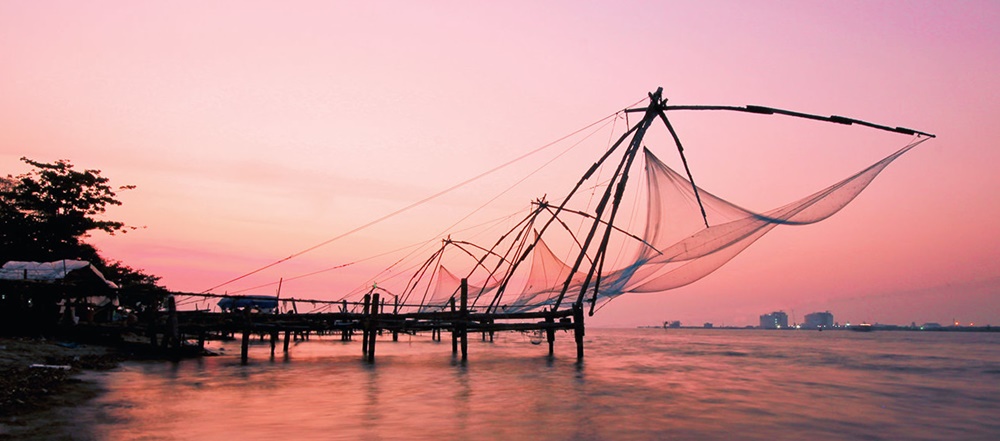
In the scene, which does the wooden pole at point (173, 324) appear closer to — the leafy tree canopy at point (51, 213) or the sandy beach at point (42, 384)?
the sandy beach at point (42, 384)

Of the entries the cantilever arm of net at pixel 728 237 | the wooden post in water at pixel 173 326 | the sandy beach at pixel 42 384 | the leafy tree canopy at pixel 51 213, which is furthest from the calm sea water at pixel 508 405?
the leafy tree canopy at pixel 51 213

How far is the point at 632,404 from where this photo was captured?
11.1 m

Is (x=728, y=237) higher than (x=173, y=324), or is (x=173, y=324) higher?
(x=728, y=237)

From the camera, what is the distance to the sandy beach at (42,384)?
6.96 metres

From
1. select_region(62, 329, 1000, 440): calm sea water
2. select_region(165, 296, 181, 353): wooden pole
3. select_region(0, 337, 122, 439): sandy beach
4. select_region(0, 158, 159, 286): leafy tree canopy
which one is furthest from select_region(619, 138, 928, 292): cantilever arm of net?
select_region(0, 158, 159, 286): leafy tree canopy

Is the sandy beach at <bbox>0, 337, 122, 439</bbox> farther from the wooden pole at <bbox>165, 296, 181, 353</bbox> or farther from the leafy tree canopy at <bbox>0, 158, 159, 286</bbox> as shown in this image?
the leafy tree canopy at <bbox>0, 158, 159, 286</bbox>

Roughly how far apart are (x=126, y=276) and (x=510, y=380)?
24267 millimetres

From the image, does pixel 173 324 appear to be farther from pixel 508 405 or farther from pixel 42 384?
pixel 508 405

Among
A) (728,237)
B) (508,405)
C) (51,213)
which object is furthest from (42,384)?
(51,213)

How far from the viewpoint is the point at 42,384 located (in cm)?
933

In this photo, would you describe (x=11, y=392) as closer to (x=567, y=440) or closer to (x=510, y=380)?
(x=567, y=440)

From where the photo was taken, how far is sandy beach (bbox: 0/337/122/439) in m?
6.96

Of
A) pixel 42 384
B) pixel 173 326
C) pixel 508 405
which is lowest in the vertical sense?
pixel 508 405

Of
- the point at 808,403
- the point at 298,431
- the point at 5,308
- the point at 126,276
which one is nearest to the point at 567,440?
the point at 298,431
